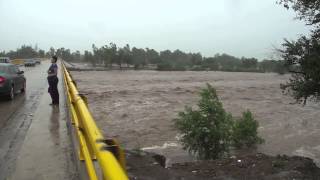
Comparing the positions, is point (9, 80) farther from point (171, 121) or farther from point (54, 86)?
point (171, 121)

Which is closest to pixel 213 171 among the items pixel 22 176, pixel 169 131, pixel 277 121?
pixel 22 176

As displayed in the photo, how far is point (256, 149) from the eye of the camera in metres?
18.4

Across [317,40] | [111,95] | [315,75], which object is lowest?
[111,95]

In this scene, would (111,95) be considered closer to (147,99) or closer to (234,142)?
(147,99)

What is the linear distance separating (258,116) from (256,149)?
10.8 meters

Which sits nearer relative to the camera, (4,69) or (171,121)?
(4,69)

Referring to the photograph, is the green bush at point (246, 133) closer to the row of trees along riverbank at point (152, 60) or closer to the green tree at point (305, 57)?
the green tree at point (305, 57)

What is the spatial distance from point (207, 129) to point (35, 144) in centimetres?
715

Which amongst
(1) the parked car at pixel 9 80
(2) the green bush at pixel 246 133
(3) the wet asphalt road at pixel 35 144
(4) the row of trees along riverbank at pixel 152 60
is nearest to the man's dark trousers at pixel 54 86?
(3) the wet asphalt road at pixel 35 144

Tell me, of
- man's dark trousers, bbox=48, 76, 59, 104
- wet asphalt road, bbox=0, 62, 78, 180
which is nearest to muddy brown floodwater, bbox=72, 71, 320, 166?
man's dark trousers, bbox=48, 76, 59, 104

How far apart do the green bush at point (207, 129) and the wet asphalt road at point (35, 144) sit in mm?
3981

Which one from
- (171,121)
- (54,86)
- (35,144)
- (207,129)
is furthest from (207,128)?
(171,121)

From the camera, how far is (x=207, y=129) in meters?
15.0

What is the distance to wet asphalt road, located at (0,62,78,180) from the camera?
684cm
